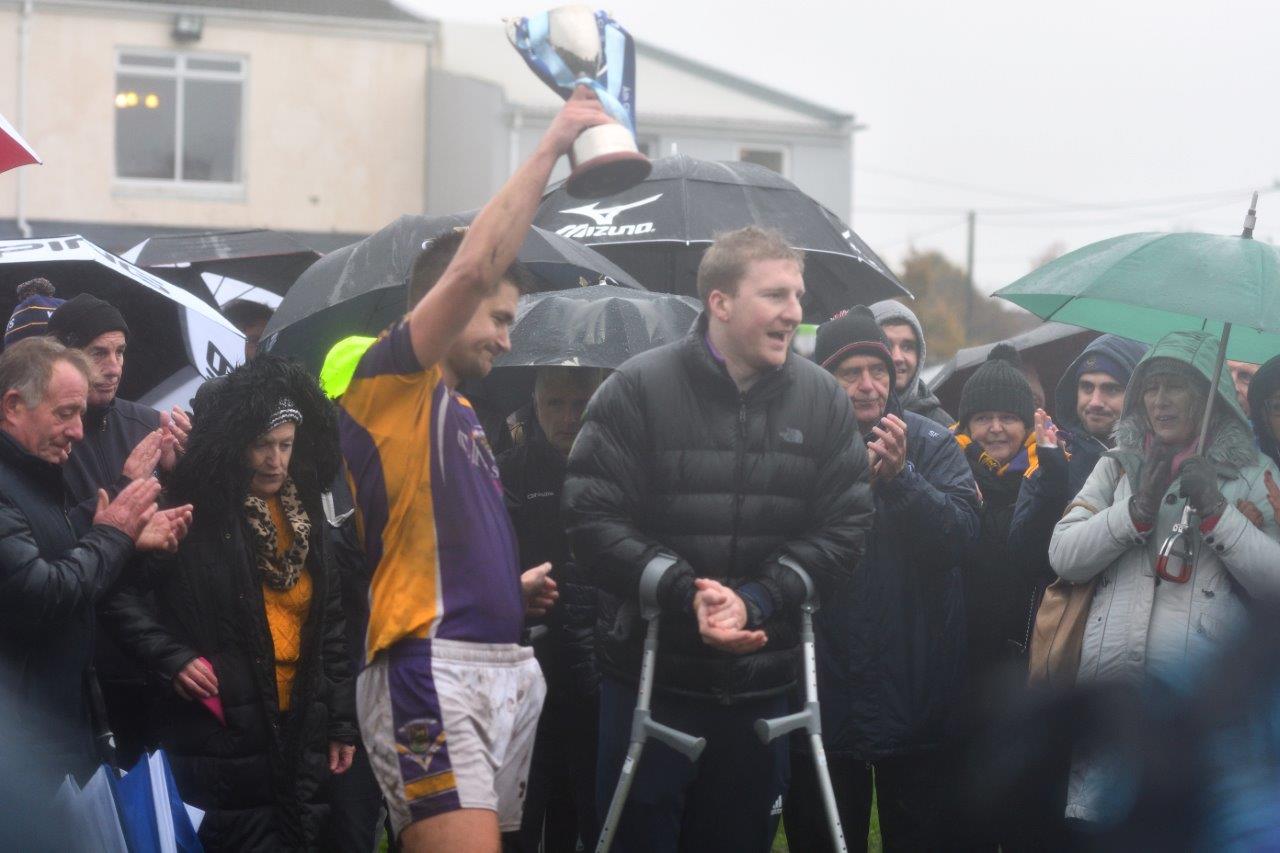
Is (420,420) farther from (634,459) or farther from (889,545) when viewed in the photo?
(889,545)

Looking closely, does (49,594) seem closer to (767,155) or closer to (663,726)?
(663,726)

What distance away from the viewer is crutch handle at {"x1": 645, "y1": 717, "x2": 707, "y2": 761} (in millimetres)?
4543

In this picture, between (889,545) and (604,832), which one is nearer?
(604,832)

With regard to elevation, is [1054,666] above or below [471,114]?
below

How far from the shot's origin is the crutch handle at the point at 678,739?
4543 millimetres

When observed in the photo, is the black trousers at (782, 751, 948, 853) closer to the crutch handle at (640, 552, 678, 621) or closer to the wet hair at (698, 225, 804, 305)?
the crutch handle at (640, 552, 678, 621)

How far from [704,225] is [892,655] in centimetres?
252

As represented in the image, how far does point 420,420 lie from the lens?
13.3 ft

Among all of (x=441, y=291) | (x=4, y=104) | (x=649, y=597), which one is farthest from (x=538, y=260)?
(x=4, y=104)

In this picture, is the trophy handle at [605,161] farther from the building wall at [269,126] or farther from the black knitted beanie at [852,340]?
the building wall at [269,126]

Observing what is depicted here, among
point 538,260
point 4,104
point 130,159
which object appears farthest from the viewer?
point 130,159

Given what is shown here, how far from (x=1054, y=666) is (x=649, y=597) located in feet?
5.52

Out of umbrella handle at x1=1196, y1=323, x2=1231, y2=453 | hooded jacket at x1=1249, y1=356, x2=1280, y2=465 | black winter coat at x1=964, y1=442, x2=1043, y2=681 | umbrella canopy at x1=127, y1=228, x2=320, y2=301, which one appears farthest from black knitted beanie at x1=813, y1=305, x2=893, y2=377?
umbrella canopy at x1=127, y1=228, x2=320, y2=301

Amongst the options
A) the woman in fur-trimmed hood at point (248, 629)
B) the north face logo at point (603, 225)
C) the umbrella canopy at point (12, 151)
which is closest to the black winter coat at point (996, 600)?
the north face logo at point (603, 225)
